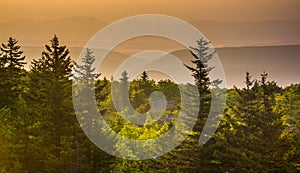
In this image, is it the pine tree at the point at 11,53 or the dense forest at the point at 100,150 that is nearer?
the dense forest at the point at 100,150

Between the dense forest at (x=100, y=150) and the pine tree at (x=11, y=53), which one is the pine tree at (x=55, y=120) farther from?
the pine tree at (x=11, y=53)

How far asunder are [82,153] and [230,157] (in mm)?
17829

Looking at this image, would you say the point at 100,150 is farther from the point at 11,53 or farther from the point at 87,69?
the point at 11,53

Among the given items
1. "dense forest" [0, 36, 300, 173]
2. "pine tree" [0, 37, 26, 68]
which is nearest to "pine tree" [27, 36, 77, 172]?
"dense forest" [0, 36, 300, 173]

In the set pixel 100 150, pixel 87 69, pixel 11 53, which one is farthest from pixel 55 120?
pixel 11 53

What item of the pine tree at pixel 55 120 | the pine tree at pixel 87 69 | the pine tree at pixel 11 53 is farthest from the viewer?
the pine tree at pixel 11 53

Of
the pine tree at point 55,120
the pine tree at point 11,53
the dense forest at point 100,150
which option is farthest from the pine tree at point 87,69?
the pine tree at point 11,53

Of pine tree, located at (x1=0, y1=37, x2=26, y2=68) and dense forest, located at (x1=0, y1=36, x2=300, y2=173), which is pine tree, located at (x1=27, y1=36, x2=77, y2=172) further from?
pine tree, located at (x1=0, y1=37, x2=26, y2=68)

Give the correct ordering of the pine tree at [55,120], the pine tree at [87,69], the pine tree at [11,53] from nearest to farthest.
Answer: the pine tree at [55,120]
the pine tree at [87,69]
the pine tree at [11,53]

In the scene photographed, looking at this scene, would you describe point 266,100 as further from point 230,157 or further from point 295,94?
point 295,94

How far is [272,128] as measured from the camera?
48.2 metres

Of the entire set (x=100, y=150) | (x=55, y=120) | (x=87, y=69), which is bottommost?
(x=100, y=150)

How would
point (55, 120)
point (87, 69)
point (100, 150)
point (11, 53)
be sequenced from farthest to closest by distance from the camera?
point (11, 53) < point (87, 69) < point (100, 150) < point (55, 120)

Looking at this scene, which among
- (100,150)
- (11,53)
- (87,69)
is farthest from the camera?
(11,53)
